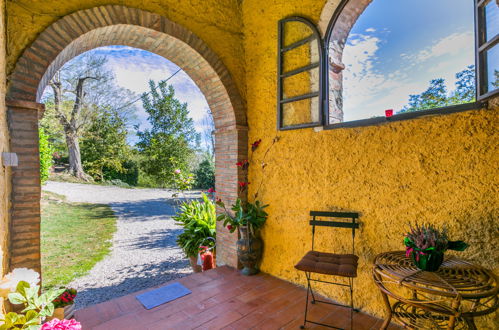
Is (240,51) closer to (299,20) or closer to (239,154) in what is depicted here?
(299,20)

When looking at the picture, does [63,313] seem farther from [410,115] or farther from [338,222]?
[410,115]

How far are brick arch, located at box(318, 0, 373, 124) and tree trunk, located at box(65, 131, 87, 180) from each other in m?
12.5

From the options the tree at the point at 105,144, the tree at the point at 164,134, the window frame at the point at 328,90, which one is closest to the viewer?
the window frame at the point at 328,90

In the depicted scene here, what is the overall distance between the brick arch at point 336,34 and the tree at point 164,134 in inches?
274

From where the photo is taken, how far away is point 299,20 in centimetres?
279

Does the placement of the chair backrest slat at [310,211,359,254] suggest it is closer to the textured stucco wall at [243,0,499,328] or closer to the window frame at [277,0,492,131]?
the textured stucco wall at [243,0,499,328]

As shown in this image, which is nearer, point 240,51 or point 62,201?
point 240,51

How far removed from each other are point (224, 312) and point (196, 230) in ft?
6.34

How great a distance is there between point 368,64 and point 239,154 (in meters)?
1.80

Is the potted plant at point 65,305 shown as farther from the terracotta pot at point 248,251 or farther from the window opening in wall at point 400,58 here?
the window opening in wall at point 400,58

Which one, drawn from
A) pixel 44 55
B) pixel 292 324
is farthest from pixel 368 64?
pixel 44 55

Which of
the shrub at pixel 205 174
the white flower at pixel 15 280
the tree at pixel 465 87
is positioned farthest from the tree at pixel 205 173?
the tree at pixel 465 87

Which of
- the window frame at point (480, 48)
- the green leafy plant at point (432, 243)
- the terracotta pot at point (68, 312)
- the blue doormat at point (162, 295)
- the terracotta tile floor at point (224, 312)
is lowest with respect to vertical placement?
the terracotta tile floor at point (224, 312)

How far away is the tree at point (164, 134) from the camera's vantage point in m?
9.12
